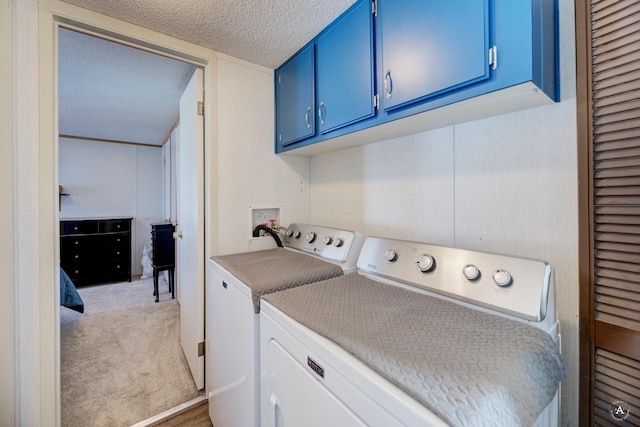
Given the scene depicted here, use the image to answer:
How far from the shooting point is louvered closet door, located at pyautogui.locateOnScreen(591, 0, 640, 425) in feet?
2.40

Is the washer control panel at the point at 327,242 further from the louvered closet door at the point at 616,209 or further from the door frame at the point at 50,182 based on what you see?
the door frame at the point at 50,182

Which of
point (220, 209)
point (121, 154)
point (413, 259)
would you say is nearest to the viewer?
point (413, 259)

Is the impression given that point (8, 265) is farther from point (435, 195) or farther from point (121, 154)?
point (121, 154)

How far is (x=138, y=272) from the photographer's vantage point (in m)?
4.50

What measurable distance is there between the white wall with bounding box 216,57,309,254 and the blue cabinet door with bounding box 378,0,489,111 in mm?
1000

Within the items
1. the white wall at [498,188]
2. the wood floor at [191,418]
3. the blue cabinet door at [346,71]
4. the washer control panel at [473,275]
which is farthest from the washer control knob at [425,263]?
the wood floor at [191,418]

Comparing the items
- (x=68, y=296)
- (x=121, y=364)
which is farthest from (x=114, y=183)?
(x=121, y=364)

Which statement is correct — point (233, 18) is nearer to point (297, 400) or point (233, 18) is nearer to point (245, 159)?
point (245, 159)

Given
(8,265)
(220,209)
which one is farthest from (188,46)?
(8,265)

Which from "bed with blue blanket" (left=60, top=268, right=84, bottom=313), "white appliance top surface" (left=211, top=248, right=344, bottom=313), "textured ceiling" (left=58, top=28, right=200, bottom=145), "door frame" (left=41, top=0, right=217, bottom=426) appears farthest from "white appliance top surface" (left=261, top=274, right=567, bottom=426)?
"bed with blue blanket" (left=60, top=268, right=84, bottom=313)

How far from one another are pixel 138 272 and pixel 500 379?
525 cm

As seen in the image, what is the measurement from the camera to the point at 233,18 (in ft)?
4.49

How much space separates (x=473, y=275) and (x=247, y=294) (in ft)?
2.61

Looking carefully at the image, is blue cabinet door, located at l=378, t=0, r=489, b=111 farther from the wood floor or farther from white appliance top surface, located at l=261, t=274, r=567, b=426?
the wood floor
